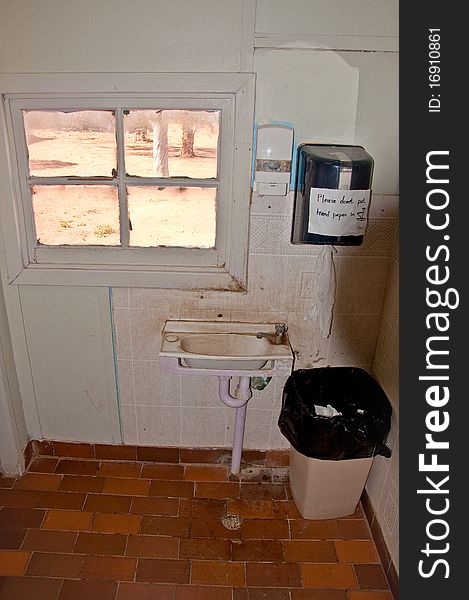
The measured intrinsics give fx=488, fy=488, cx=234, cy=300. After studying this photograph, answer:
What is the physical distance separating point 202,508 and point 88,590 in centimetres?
56

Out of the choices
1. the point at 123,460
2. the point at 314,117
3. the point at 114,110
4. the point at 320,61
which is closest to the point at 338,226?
the point at 314,117

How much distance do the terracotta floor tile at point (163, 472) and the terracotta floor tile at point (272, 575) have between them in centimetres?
57

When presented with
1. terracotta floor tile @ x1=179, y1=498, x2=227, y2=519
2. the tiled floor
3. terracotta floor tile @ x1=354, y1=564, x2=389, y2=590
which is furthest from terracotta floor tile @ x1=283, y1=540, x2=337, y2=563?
terracotta floor tile @ x1=179, y1=498, x2=227, y2=519

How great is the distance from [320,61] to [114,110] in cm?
78

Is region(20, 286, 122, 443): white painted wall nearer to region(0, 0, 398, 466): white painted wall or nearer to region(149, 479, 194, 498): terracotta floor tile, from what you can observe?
Result: region(0, 0, 398, 466): white painted wall

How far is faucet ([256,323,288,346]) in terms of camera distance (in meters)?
2.07

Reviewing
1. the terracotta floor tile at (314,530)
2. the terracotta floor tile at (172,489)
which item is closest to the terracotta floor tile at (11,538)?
→ the terracotta floor tile at (172,489)

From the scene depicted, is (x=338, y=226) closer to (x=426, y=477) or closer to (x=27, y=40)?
(x=426, y=477)

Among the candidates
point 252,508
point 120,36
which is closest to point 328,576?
point 252,508

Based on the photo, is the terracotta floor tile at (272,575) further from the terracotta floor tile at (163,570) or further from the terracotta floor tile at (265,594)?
the terracotta floor tile at (163,570)

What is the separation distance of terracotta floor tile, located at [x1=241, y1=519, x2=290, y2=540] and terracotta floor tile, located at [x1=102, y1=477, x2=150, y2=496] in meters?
0.50

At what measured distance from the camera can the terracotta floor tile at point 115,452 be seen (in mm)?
2404

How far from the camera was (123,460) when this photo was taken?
2.43 metres

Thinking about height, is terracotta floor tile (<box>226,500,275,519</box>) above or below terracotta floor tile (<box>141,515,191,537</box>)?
above
